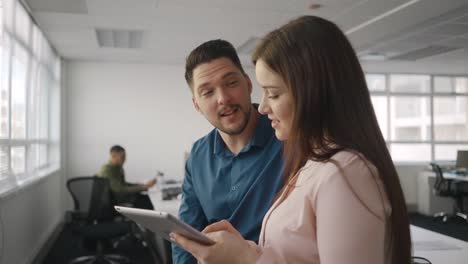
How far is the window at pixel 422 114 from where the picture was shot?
29.2 feet

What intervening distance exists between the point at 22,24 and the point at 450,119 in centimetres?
820

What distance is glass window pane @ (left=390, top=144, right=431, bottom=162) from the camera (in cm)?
890

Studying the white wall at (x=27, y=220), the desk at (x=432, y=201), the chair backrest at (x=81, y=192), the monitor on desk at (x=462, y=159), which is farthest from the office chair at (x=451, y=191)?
the white wall at (x=27, y=220)

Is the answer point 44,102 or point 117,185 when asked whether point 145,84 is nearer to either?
point 44,102

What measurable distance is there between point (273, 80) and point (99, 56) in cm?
690

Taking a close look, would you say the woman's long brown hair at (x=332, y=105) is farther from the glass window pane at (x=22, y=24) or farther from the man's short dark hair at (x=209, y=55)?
the glass window pane at (x=22, y=24)

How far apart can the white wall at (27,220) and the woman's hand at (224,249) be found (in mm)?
2935

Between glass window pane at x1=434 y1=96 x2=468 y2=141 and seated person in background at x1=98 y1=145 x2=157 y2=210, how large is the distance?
6390mm

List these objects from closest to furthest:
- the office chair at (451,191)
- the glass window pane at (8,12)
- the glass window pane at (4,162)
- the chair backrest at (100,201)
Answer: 1. the glass window pane at (4,162)
2. the glass window pane at (8,12)
3. the chair backrest at (100,201)
4. the office chair at (451,191)

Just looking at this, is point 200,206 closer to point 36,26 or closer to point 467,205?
point 36,26

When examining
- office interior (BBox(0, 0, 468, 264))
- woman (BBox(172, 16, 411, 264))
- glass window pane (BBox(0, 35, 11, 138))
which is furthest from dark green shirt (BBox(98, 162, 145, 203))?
woman (BBox(172, 16, 411, 264))

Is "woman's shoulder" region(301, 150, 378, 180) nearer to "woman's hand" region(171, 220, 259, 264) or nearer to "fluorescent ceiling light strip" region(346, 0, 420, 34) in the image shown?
"woman's hand" region(171, 220, 259, 264)

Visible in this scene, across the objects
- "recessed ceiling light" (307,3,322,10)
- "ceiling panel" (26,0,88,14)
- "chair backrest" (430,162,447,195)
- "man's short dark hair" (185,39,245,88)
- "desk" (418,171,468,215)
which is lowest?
"desk" (418,171,468,215)

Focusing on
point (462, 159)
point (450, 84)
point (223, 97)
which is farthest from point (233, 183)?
point (450, 84)
